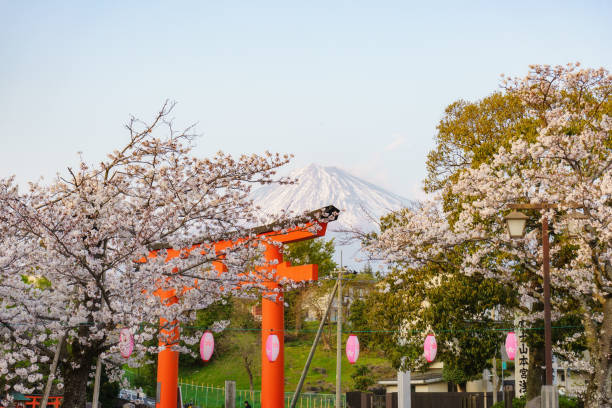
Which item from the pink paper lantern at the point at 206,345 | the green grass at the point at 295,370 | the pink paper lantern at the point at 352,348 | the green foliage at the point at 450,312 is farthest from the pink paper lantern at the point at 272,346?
the green grass at the point at 295,370

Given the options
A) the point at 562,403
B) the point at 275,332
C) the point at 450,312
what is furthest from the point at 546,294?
the point at 562,403

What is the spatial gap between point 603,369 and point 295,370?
32715mm

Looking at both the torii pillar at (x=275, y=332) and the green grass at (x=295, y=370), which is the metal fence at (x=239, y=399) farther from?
the torii pillar at (x=275, y=332)

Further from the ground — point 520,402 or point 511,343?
point 511,343

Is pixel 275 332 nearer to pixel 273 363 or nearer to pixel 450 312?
pixel 273 363

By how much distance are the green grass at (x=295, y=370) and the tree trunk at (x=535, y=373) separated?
70.0 ft

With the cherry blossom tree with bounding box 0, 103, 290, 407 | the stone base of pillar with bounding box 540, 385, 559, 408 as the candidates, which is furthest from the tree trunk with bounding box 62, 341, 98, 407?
the stone base of pillar with bounding box 540, 385, 559, 408

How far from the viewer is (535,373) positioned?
21781mm

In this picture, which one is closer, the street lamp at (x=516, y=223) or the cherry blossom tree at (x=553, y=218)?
the street lamp at (x=516, y=223)

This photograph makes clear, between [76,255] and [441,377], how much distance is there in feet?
88.9

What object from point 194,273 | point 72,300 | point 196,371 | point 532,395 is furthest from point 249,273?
point 196,371

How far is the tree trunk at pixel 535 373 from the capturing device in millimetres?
21547

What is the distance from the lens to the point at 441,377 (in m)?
34.2

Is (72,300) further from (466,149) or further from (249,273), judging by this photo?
(466,149)
